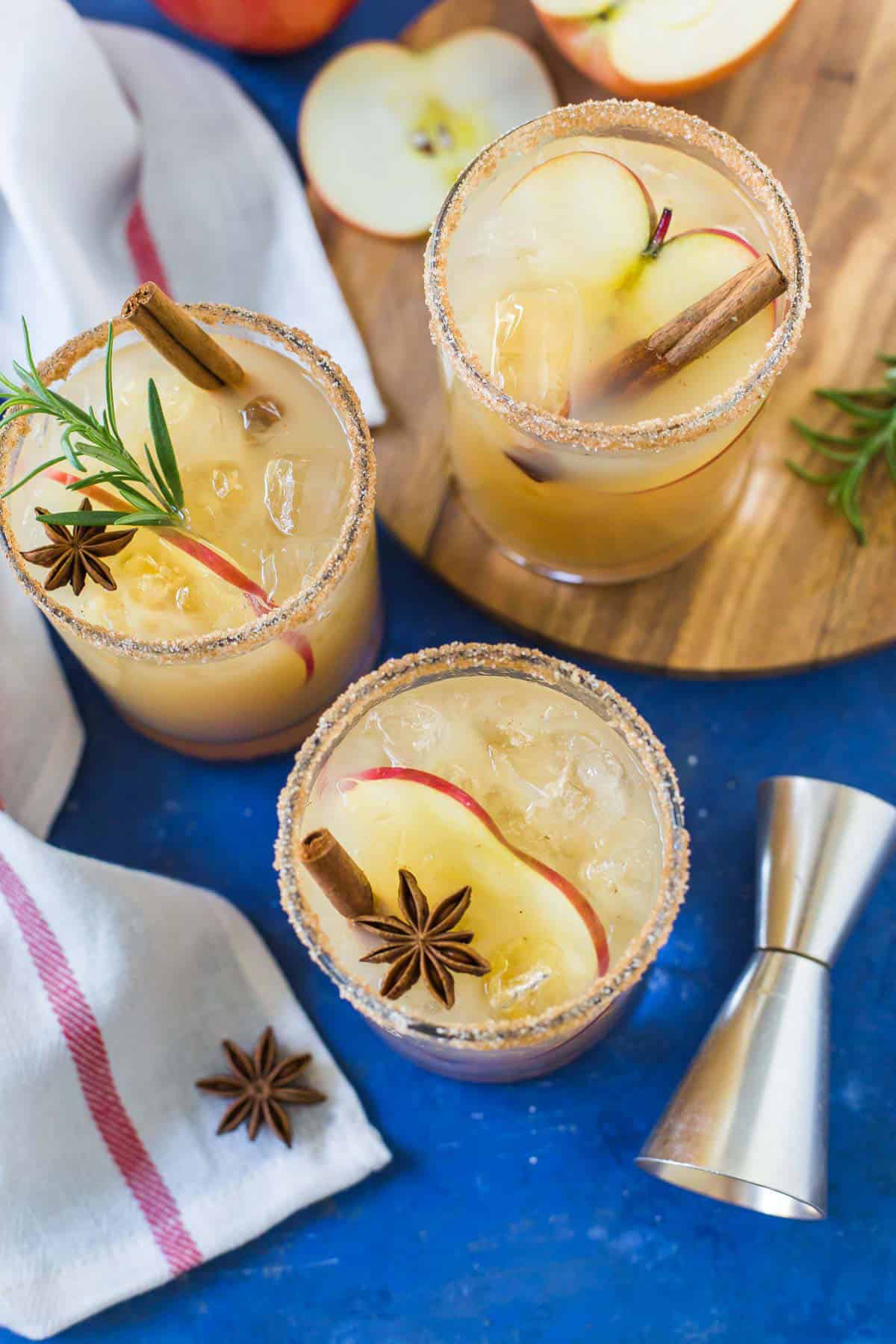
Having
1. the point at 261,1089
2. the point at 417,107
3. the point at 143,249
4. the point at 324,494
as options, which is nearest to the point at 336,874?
the point at 324,494

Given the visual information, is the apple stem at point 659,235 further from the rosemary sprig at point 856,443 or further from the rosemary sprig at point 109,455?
the rosemary sprig at point 109,455

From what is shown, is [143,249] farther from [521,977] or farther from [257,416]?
[521,977]

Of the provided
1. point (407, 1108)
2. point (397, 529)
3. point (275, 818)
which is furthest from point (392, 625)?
point (407, 1108)

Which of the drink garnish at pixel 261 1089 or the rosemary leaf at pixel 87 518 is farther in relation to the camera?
the drink garnish at pixel 261 1089

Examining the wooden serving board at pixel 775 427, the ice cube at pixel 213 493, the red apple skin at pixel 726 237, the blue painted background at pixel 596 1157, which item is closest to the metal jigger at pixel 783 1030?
the blue painted background at pixel 596 1157

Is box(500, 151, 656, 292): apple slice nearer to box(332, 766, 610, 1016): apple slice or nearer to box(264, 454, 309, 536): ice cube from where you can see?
box(264, 454, 309, 536): ice cube

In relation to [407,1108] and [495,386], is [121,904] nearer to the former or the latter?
[407,1108]
